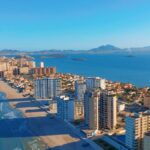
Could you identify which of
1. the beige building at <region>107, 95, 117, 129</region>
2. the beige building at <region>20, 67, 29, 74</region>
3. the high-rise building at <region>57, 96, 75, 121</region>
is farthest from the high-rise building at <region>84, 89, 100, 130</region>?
the beige building at <region>20, 67, 29, 74</region>

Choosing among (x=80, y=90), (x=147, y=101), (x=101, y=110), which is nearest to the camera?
(x=101, y=110)

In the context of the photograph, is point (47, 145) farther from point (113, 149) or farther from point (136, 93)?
point (136, 93)

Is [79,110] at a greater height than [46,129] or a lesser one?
greater

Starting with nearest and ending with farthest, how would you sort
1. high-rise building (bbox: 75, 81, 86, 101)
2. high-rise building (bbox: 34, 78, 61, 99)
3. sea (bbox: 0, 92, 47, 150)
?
sea (bbox: 0, 92, 47, 150) < high-rise building (bbox: 75, 81, 86, 101) < high-rise building (bbox: 34, 78, 61, 99)

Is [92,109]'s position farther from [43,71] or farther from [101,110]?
[43,71]

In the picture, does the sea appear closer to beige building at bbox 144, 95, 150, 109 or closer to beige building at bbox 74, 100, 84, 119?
beige building at bbox 74, 100, 84, 119

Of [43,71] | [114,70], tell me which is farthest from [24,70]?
[114,70]

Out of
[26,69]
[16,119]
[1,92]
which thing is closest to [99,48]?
[26,69]

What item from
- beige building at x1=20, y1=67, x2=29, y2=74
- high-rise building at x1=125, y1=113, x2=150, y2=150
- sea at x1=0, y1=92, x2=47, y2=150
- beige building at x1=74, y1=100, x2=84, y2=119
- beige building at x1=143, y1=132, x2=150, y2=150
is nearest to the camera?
beige building at x1=143, y1=132, x2=150, y2=150
